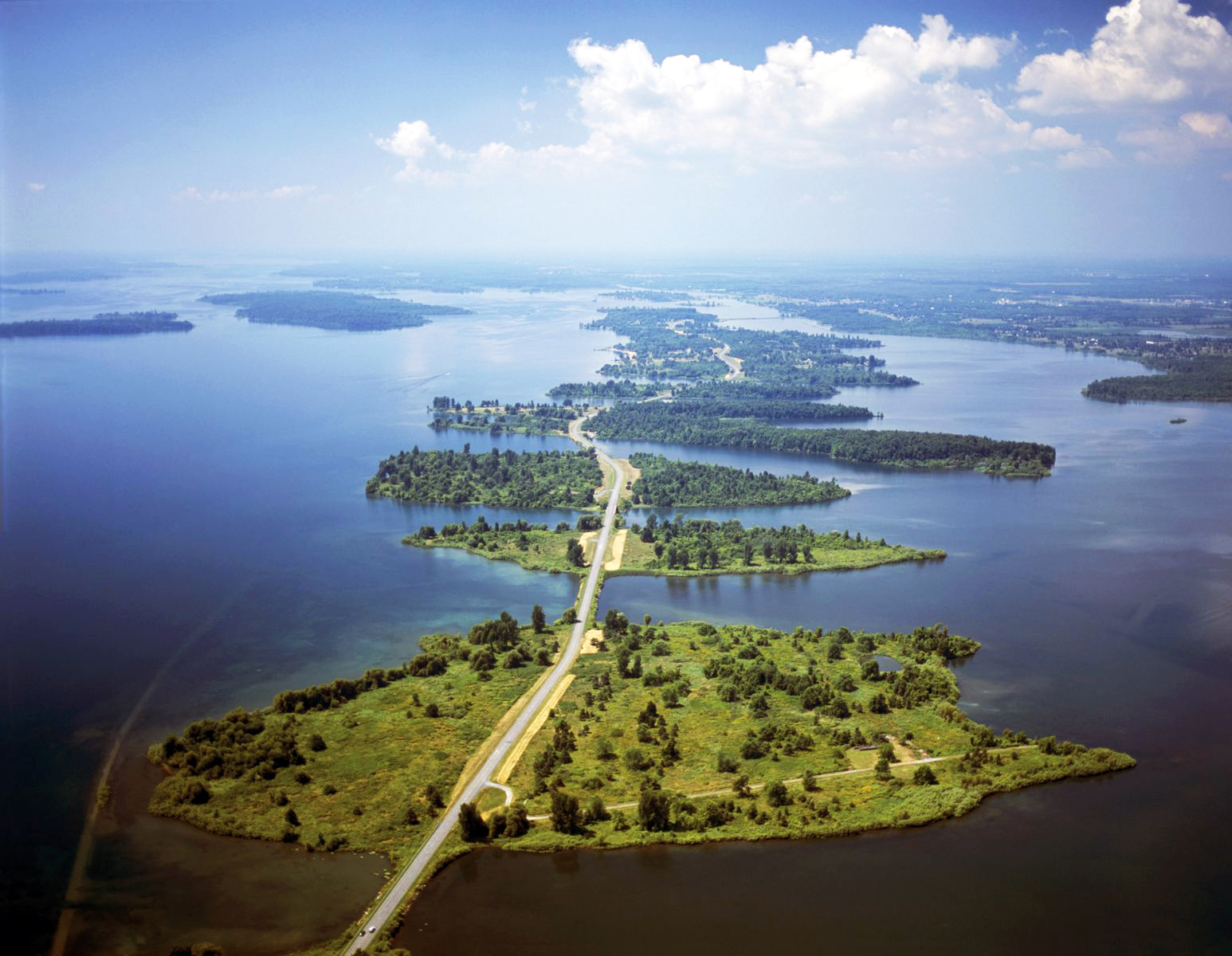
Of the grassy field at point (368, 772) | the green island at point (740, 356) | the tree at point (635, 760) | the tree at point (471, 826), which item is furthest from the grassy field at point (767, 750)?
the green island at point (740, 356)

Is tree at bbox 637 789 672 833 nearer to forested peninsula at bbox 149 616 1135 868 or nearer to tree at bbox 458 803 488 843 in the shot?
forested peninsula at bbox 149 616 1135 868

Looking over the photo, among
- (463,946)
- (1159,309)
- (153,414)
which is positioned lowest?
(463,946)

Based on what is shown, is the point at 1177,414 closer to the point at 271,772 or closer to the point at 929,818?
the point at 929,818

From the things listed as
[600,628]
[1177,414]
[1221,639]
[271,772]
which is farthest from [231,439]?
[1177,414]

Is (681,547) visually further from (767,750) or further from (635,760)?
(635,760)

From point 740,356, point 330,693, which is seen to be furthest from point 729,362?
point 330,693

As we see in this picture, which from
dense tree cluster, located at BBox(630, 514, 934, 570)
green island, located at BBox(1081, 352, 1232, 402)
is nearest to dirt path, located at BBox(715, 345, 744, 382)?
green island, located at BBox(1081, 352, 1232, 402)
